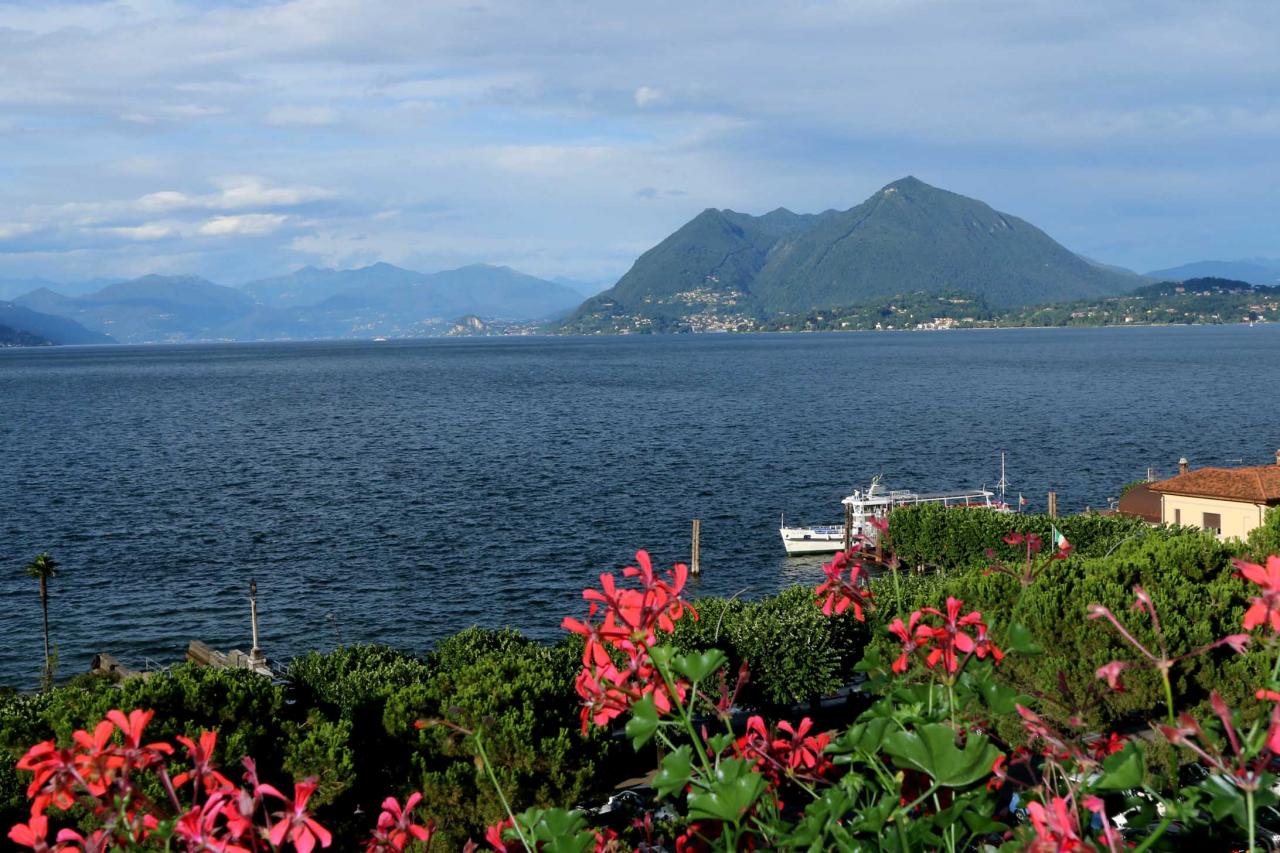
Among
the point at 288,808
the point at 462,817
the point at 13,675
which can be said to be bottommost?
the point at 13,675

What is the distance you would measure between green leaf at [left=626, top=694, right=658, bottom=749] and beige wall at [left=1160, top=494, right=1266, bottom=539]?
42.4 meters

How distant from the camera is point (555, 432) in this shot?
104375mm

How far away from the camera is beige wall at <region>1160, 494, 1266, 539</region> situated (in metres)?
40.9

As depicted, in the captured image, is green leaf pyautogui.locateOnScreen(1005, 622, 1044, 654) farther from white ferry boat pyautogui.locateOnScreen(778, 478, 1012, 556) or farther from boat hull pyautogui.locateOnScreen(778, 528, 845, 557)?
boat hull pyautogui.locateOnScreen(778, 528, 845, 557)

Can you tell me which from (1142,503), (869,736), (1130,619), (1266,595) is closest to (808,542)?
(1142,503)

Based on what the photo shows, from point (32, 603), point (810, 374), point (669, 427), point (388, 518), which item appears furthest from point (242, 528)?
point (810, 374)

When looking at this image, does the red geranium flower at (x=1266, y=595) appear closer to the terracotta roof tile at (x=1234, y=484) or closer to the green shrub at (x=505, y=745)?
the green shrub at (x=505, y=745)

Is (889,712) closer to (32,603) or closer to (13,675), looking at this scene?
(13,675)

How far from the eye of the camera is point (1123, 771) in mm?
2939

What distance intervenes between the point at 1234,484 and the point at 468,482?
50092 mm

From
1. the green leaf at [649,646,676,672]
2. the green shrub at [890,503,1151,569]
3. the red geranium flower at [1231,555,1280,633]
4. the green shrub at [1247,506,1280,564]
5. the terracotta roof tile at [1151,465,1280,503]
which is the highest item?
the red geranium flower at [1231,555,1280,633]

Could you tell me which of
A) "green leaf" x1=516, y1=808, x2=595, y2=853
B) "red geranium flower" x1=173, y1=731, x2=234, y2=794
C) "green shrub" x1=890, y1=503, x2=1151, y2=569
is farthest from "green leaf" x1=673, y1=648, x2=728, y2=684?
"green shrub" x1=890, y1=503, x2=1151, y2=569

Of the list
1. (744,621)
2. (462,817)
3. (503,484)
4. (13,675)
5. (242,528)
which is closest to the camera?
(462,817)

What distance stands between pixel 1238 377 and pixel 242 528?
465ft
